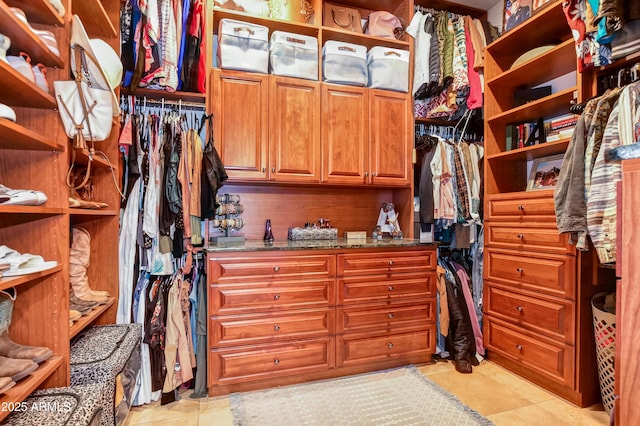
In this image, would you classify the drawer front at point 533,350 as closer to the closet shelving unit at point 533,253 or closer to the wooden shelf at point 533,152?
the closet shelving unit at point 533,253

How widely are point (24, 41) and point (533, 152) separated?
9.20ft

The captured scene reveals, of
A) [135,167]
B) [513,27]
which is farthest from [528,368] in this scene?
[135,167]

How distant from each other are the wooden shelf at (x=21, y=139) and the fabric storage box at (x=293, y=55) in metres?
1.52

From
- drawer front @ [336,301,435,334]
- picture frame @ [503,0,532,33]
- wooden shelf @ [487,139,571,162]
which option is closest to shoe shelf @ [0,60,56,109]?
drawer front @ [336,301,435,334]

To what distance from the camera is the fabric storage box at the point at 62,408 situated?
982 millimetres

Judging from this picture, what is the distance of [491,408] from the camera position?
191 cm

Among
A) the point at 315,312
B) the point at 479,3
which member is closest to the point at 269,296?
the point at 315,312

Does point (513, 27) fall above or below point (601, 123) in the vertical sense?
above

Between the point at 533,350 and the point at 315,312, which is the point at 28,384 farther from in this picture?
the point at 533,350

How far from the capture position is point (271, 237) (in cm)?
258

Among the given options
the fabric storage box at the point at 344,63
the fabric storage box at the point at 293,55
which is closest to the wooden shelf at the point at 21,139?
the fabric storage box at the point at 293,55

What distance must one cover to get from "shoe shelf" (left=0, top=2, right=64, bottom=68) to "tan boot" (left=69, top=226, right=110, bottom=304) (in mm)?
860

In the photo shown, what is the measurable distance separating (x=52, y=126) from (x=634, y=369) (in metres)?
1.86

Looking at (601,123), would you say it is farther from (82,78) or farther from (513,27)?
(82,78)
